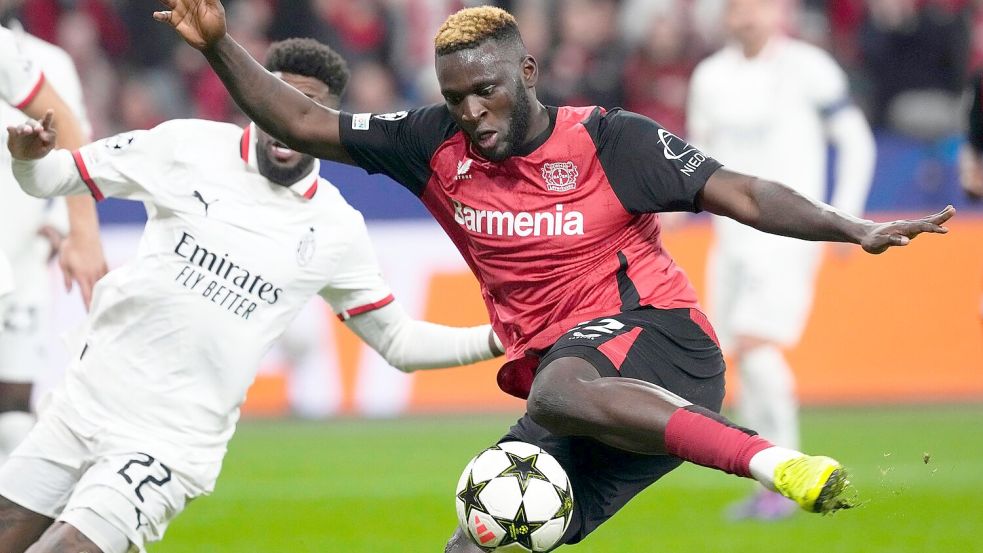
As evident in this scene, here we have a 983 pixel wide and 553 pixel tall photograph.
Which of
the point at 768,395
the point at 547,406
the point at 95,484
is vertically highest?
the point at 547,406

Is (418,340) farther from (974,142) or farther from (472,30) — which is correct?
(974,142)

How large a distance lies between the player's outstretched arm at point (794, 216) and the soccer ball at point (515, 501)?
101 centimetres

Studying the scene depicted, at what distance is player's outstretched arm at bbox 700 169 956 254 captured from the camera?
4.17 meters

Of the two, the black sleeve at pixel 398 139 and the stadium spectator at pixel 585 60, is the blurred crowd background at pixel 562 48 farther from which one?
the black sleeve at pixel 398 139

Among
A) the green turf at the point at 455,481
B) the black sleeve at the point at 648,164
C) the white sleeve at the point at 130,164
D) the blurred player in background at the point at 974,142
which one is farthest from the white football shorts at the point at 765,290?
the white sleeve at the point at 130,164

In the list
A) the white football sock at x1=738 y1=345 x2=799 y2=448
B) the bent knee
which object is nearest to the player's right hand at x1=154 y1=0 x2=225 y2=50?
the bent knee

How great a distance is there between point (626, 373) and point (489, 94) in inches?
39.4

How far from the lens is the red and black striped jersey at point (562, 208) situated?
4.81m

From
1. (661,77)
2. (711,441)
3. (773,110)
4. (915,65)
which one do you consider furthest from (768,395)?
(915,65)

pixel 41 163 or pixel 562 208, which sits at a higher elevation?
pixel 41 163

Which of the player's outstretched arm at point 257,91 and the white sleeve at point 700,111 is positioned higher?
the player's outstretched arm at point 257,91

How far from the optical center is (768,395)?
8.55 meters

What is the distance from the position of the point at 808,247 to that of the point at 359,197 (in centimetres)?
435

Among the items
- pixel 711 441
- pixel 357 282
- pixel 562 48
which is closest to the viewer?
pixel 711 441
